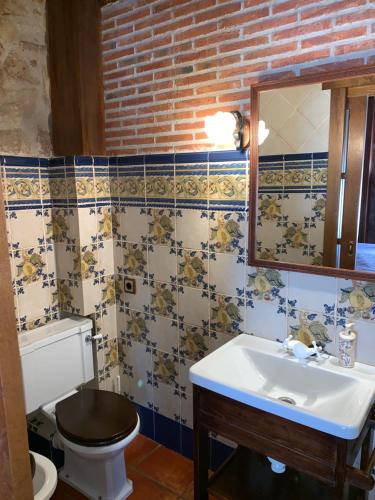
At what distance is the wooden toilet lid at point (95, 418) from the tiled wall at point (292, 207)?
1.08 m

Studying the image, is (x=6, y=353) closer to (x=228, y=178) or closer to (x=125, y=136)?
(x=228, y=178)

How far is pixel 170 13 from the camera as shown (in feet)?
6.32

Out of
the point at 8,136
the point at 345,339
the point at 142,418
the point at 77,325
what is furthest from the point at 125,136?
the point at 142,418

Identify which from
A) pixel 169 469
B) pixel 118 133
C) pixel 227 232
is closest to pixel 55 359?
pixel 169 469

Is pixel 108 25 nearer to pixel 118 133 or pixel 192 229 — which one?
pixel 118 133

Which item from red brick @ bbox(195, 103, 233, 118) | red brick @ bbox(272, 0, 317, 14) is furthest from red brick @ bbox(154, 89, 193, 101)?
red brick @ bbox(272, 0, 317, 14)

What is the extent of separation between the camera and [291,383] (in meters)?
1.69

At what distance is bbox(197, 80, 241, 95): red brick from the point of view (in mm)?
1797

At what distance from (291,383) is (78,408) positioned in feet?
3.73

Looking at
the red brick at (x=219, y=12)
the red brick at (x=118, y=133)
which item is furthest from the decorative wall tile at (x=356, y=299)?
the red brick at (x=118, y=133)

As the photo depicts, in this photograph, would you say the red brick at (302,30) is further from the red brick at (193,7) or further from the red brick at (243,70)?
the red brick at (193,7)

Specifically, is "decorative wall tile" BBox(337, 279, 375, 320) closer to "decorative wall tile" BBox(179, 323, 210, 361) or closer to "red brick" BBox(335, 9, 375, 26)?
"decorative wall tile" BBox(179, 323, 210, 361)

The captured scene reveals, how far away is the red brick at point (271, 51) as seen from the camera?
162 cm

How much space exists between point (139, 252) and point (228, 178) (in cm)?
75
